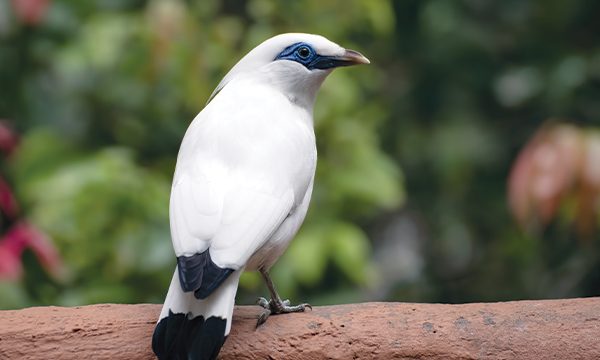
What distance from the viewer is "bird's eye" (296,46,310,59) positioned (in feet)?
9.86

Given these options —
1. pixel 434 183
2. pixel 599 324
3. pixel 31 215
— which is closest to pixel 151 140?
pixel 31 215

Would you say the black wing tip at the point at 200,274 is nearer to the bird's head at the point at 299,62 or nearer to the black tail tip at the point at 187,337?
the black tail tip at the point at 187,337

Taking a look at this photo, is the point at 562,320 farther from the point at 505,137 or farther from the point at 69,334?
the point at 505,137

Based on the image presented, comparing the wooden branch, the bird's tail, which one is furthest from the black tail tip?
the wooden branch

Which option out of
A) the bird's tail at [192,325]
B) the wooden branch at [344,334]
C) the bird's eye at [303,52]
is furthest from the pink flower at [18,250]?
the bird's tail at [192,325]

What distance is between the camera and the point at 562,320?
2803 millimetres

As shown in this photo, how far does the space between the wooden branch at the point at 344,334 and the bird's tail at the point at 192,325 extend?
0.83 ft

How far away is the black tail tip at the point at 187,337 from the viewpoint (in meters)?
2.39

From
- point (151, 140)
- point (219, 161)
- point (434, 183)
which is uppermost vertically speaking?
point (219, 161)

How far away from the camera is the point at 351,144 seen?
4.76 meters

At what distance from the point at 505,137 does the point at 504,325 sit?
3269 millimetres

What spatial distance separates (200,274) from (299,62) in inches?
32.4

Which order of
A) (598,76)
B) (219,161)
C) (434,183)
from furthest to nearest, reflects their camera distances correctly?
(434,183) → (598,76) → (219,161)

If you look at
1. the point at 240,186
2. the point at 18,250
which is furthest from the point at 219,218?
the point at 18,250
